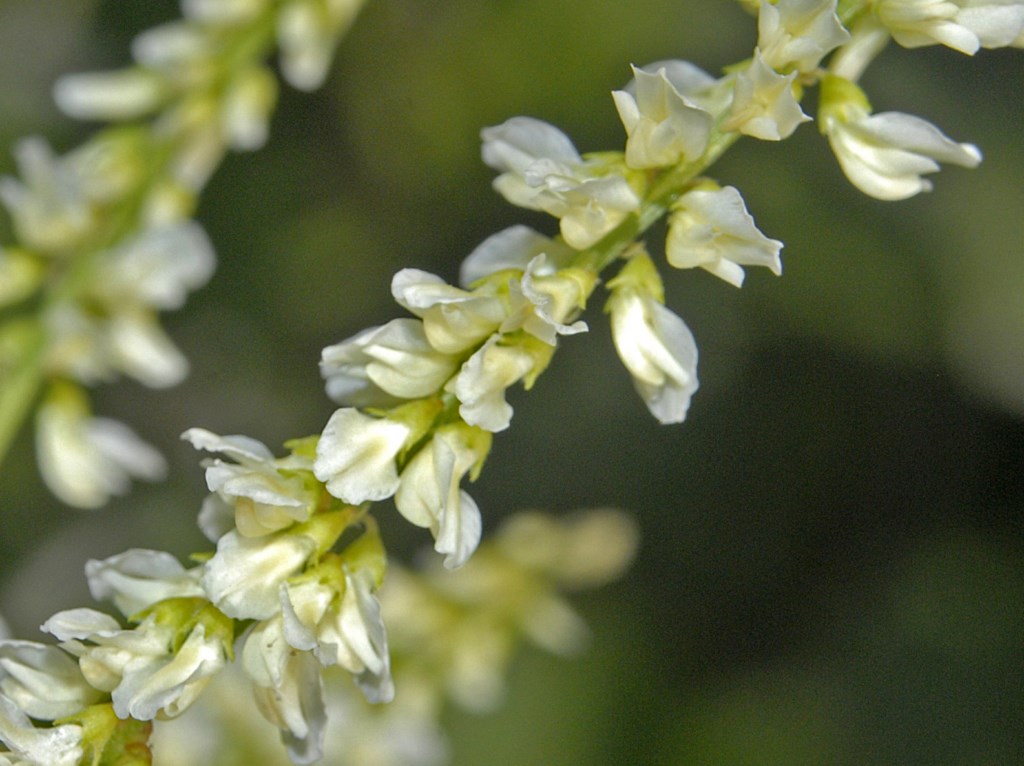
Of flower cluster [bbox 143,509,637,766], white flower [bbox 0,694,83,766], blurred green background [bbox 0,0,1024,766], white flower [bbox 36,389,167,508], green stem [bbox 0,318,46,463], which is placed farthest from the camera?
blurred green background [bbox 0,0,1024,766]

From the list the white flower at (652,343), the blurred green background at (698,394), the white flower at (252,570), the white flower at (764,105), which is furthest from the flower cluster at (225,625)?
the blurred green background at (698,394)

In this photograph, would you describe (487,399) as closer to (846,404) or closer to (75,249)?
(75,249)

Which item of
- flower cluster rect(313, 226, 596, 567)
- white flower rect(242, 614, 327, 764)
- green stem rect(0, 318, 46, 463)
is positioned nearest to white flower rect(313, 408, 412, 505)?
flower cluster rect(313, 226, 596, 567)

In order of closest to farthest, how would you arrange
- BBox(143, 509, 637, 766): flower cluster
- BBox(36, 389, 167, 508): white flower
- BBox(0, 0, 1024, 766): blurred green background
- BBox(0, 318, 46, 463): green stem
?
1. BBox(0, 318, 46, 463): green stem
2. BBox(36, 389, 167, 508): white flower
3. BBox(143, 509, 637, 766): flower cluster
4. BBox(0, 0, 1024, 766): blurred green background

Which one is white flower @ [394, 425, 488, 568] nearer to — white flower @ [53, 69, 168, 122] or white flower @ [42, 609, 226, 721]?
white flower @ [42, 609, 226, 721]

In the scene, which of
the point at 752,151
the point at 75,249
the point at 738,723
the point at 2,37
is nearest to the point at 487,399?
the point at 75,249

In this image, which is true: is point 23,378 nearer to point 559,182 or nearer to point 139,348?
point 139,348

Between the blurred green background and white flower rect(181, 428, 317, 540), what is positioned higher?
white flower rect(181, 428, 317, 540)

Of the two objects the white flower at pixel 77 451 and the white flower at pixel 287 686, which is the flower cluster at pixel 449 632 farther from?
the white flower at pixel 287 686
